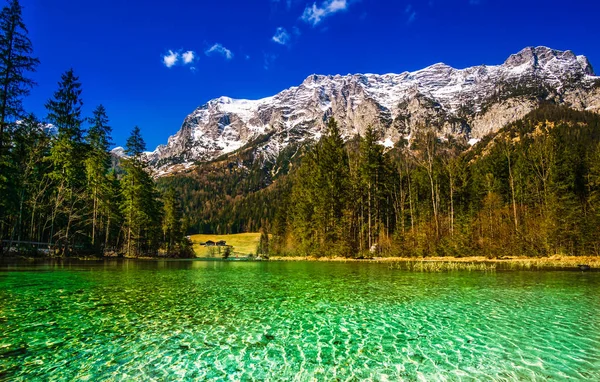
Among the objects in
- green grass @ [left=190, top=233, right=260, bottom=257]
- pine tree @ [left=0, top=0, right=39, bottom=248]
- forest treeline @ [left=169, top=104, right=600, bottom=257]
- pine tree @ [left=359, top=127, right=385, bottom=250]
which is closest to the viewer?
pine tree @ [left=0, top=0, right=39, bottom=248]

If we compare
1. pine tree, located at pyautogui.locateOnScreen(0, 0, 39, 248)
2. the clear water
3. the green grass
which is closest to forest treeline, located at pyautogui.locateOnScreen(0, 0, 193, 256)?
pine tree, located at pyautogui.locateOnScreen(0, 0, 39, 248)

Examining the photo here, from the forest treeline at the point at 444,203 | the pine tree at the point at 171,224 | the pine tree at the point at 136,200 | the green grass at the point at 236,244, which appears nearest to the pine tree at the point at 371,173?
the forest treeline at the point at 444,203

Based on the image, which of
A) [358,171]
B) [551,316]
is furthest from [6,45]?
[358,171]

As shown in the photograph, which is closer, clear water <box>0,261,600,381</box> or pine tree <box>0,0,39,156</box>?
clear water <box>0,261,600,381</box>

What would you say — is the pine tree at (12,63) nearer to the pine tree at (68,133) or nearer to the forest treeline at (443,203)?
the pine tree at (68,133)

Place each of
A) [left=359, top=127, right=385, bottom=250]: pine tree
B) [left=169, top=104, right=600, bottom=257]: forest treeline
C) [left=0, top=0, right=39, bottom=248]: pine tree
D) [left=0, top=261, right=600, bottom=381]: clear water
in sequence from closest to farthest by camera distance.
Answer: [left=0, top=261, right=600, bottom=381]: clear water, [left=0, top=0, right=39, bottom=248]: pine tree, [left=169, top=104, right=600, bottom=257]: forest treeline, [left=359, top=127, right=385, bottom=250]: pine tree

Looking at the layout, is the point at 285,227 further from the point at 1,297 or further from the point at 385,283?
the point at 1,297

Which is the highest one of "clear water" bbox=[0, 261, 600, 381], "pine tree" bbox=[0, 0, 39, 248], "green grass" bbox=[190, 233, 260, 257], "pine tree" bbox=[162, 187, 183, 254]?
"pine tree" bbox=[0, 0, 39, 248]

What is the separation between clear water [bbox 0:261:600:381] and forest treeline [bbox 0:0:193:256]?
22.3m

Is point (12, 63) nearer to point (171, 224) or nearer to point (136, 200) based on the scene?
point (136, 200)

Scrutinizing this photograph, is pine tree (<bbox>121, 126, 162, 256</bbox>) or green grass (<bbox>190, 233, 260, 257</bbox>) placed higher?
pine tree (<bbox>121, 126, 162, 256</bbox>)

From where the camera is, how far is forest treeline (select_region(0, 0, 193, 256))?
2883 centimetres

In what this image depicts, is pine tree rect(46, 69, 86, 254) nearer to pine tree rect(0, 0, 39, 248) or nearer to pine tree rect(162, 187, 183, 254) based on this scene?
pine tree rect(0, 0, 39, 248)

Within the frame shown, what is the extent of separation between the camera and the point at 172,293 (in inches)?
639
